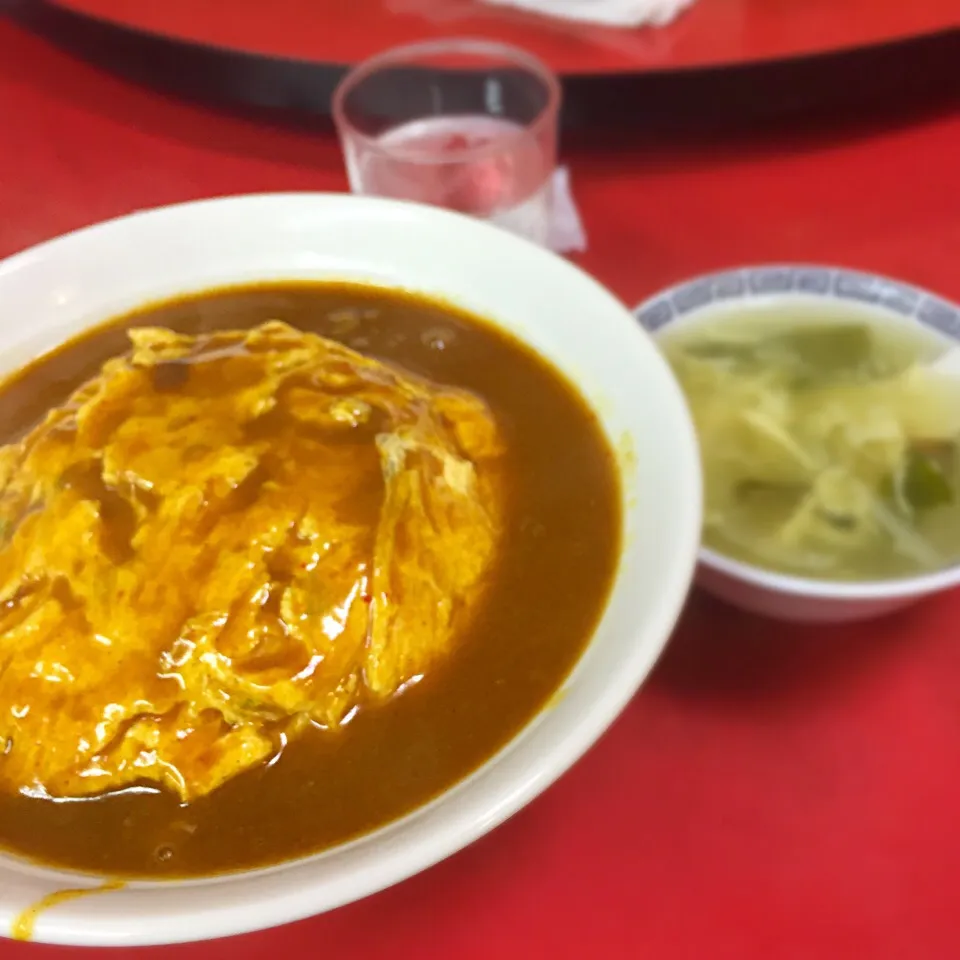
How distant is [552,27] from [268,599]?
1607mm

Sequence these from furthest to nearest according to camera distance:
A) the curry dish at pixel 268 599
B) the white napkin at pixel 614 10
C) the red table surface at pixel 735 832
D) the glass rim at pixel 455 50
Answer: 1. the white napkin at pixel 614 10
2. the glass rim at pixel 455 50
3. the red table surface at pixel 735 832
4. the curry dish at pixel 268 599

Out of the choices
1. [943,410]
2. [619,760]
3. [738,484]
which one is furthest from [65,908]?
[943,410]

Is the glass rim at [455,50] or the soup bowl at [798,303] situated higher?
the glass rim at [455,50]

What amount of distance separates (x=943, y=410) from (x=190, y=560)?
109cm

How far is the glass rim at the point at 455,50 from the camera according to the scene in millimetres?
1811

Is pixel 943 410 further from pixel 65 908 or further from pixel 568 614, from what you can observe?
pixel 65 908

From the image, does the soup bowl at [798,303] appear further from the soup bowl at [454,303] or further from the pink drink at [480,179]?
the pink drink at [480,179]

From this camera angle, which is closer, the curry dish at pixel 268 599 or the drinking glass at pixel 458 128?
the curry dish at pixel 268 599

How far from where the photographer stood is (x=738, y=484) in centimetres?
145

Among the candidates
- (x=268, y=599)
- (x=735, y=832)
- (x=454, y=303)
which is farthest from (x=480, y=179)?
(x=735, y=832)

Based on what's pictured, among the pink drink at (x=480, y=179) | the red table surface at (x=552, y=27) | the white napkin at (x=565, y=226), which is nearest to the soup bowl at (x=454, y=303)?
the pink drink at (x=480, y=179)

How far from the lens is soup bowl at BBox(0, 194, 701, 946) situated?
33.7 inches

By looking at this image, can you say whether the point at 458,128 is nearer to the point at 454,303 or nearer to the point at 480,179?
the point at 480,179

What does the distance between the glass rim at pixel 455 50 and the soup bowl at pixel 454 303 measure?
0.38 metres
